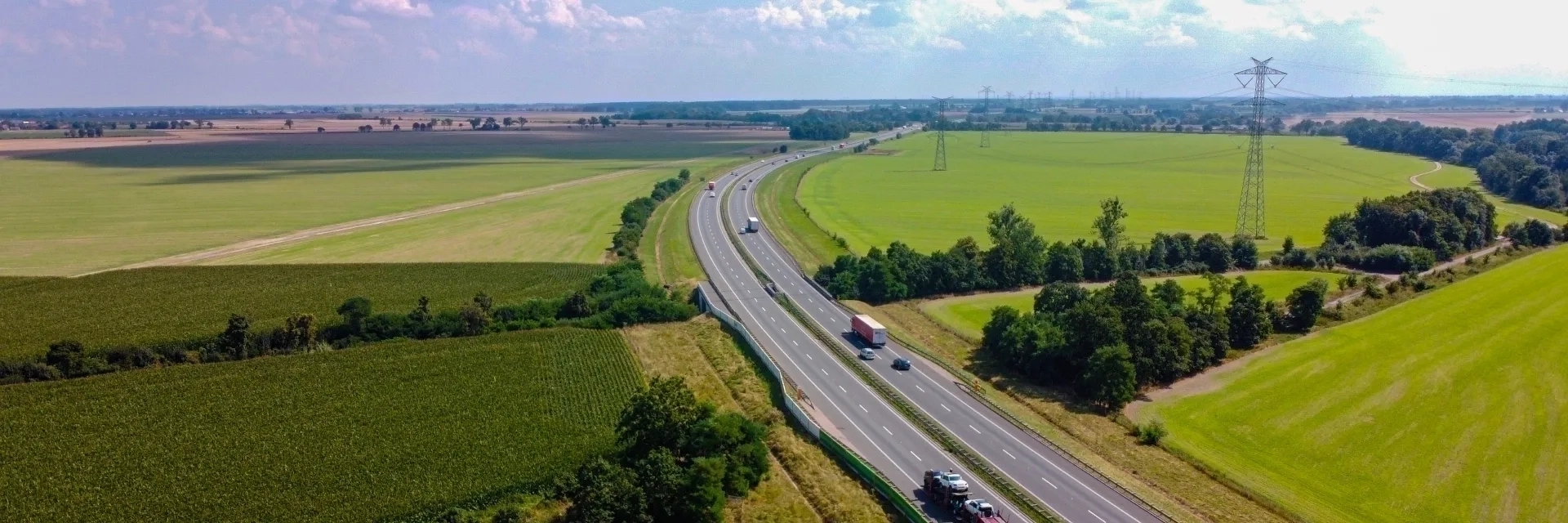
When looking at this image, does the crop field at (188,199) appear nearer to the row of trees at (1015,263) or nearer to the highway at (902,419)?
the highway at (902,419)

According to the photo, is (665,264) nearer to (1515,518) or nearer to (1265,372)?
(1265,372)

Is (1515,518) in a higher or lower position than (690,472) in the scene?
lower

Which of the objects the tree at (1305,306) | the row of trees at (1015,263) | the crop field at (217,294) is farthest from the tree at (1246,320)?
the crop field at (217,294)

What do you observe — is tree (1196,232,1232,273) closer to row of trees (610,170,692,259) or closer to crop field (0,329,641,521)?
row of trees (610,170,692,259)

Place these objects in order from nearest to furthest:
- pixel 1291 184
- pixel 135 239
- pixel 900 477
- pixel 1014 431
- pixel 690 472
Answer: pixel 690 472 < pixel 900 477 < pixel 1014 431 < pixel 135 239 < pixel 1291 184

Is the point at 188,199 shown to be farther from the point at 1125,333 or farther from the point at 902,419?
the point at 1125,333

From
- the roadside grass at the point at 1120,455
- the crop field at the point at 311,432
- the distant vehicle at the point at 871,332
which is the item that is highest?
the distant vehicle at the point at 871,332

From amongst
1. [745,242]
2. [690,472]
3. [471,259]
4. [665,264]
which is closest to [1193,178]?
[745,242]

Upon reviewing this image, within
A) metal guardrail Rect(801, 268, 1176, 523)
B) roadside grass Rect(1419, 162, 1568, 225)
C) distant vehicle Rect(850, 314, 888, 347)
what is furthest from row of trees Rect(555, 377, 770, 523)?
roadside grass Rect(1419, 162, 1568, 225)
